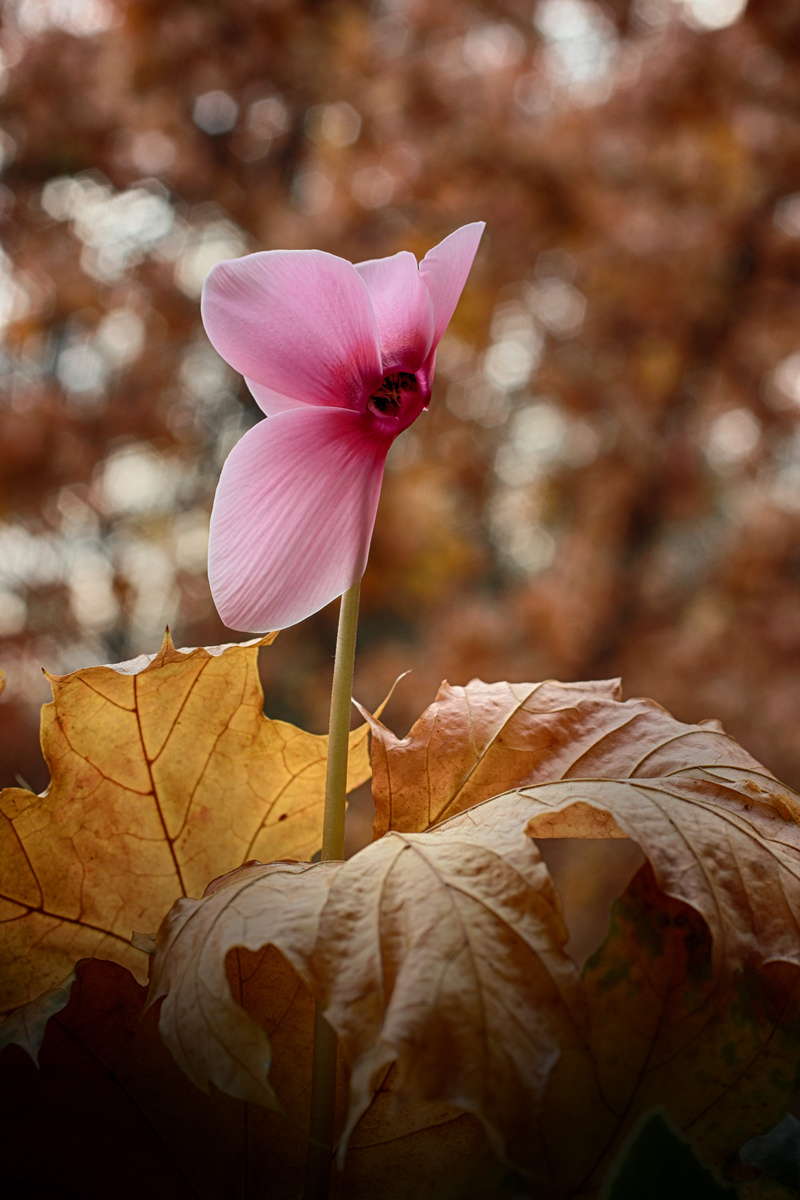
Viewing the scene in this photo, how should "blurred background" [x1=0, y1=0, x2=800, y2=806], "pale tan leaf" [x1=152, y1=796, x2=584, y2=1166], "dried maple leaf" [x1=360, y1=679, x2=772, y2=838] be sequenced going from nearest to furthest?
"pale tan leaf" [x1=152, y1=796, x2=584, y2=1166], "dried maple leaf" [x1=360, y1=679, x2=772, y2=838], "blurred background" [x1=0, y1=0, x2=800, y2=806]

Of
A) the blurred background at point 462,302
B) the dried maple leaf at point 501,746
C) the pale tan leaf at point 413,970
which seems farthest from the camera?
the blurred background at point 462,302

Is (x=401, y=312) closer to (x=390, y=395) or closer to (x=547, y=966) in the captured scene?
(x=390, y=395)

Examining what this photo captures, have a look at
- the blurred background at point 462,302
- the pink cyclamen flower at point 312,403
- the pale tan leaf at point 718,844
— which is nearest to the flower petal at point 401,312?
the pink cyclamen flower at point 312,403

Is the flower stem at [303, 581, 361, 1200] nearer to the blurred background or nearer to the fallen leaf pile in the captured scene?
the fallen leaf pile

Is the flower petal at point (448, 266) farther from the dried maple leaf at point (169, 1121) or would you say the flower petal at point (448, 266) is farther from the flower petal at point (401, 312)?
the dried maple leaf at point (169, 1121)

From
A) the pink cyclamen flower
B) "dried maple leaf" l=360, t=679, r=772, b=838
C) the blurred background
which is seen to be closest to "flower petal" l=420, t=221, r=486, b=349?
the pink cyclamen flower

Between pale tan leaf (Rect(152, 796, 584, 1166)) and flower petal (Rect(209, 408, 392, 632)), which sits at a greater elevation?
flower petal (Rect(209, 408, 392, 632))

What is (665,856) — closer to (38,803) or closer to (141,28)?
(38,803)

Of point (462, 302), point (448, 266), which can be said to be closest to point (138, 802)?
point (448, 266)
